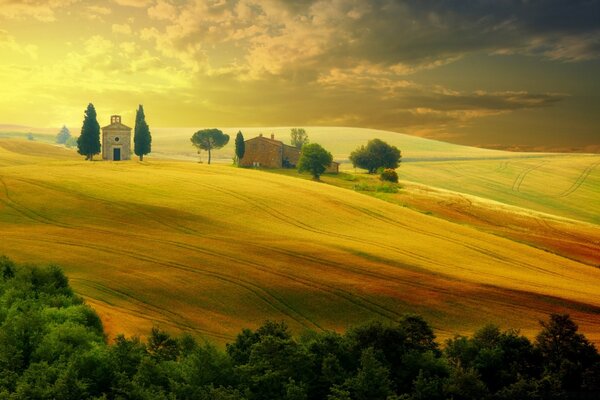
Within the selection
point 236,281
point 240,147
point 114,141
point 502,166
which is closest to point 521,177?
point 502,166

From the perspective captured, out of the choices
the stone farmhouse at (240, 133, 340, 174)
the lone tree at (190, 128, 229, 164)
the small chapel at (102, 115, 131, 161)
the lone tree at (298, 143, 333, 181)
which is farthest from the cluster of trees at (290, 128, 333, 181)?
the lone tree at (190, 128, 229, 164)

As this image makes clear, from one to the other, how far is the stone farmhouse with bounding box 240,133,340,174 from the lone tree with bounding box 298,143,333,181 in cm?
1510

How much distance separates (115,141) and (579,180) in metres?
109

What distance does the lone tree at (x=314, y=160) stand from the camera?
372 ft

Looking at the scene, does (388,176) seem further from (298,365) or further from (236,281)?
(298,365)

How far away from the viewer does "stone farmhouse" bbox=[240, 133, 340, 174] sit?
425ft

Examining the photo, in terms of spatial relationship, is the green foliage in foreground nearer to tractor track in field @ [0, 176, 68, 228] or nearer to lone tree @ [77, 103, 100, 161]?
tractor track in field @ [0, 176, 68, 228]

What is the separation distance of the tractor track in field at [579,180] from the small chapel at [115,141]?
301ft

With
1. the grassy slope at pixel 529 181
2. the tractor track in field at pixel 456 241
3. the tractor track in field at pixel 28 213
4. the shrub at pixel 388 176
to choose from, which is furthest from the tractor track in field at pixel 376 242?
the grassy slope at pixel 529 181

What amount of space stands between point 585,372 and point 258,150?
4412 inches

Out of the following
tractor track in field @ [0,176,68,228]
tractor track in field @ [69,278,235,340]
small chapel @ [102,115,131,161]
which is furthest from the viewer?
small chapel @ [102,115,131,161]

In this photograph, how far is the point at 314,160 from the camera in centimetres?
11350

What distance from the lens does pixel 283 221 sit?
2391 inches

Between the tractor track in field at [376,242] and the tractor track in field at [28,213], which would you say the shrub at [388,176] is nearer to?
the tractor track in field at [376,242]
